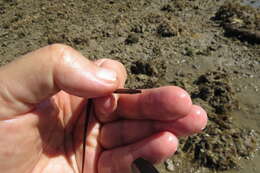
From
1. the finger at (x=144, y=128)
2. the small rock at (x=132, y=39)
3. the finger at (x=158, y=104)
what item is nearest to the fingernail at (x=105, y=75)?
the finger at (x=158, y=104)

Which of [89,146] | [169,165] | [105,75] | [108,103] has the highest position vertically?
[105,75]

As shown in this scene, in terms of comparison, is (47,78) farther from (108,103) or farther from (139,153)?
(139,153)

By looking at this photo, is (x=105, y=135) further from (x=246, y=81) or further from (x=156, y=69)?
(x=246, y=81)

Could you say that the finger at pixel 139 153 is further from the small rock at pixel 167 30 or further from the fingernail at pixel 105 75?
the small rock at pixel 167 30

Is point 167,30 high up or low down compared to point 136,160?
up

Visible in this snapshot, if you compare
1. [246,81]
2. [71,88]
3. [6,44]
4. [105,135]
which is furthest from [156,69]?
[6,44]

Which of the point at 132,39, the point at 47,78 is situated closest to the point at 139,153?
the point at 47,78
